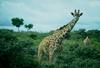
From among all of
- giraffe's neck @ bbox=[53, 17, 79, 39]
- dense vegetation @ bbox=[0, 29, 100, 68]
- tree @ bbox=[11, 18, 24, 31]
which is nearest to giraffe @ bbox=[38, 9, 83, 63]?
giraffe's neck @ bbox=[53, 17, 79, 39]

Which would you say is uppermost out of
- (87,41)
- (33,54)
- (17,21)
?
(17,21)

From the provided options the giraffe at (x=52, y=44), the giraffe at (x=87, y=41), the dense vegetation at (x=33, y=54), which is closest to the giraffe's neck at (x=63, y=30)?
the giraffe at (x=52, y=44)

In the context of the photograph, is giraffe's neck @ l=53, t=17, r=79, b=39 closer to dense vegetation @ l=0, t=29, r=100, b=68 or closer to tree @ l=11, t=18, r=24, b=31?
dense vegetation @ l=0, t=29, r=100, b=68

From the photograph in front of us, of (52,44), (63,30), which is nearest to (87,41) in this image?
(63,30)

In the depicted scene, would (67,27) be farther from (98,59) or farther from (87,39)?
(87,39)

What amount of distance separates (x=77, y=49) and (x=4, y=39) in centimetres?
254

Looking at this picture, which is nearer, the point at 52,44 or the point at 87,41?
the point at 52,44

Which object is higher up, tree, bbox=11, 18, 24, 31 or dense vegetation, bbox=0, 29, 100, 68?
tree, bbox=11, 18, 24, 31

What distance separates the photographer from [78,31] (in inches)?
602

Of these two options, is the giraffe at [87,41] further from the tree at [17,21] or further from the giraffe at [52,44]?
the giraffe at [52,44]

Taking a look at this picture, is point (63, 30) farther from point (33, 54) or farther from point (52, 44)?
point (33, 54)

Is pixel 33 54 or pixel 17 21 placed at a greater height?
pixel 17 21

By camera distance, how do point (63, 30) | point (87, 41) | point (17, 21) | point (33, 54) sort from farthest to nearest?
point (87, 41)
point (17, 21)
point (33, 54)
point (63, 30)

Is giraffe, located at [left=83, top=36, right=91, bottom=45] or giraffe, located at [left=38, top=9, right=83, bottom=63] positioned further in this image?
giraffe, located at [left=83, top=36, right=91, bottom=45]
